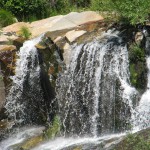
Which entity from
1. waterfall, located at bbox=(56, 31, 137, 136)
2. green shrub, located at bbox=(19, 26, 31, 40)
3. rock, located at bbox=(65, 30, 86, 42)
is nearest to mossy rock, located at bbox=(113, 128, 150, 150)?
waterfall, located at bbox=(56, 31, 137, 136)

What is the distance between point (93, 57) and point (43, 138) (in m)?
2.76

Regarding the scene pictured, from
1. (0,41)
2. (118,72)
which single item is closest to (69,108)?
(118,72)

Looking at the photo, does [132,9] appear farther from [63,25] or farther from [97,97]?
[63,25]

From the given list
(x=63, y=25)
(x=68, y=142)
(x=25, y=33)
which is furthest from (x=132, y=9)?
(x=25, y=33)

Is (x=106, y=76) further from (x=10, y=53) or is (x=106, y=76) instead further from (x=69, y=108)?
(x=10, y=53)

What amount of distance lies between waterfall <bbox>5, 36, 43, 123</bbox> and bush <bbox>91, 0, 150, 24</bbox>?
2968mm

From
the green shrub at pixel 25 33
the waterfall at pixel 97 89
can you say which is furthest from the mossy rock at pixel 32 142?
the green shrub at pixel 25 33

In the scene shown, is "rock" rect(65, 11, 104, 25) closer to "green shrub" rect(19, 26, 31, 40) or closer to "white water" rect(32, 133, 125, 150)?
"green shrub" rect(19, 26, 31, 40)

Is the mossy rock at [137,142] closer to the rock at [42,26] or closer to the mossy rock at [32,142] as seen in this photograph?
the mossy rock at [32,142]

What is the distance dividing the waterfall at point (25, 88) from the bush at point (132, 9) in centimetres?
297

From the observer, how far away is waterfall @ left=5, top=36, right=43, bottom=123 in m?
14.4

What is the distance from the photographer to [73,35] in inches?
553

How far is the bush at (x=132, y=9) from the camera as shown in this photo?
485 inches

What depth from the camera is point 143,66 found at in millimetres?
12172
